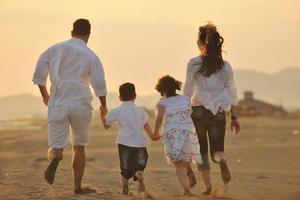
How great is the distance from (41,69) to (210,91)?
1.88m

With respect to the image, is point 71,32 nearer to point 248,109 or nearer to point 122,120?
point 122,120

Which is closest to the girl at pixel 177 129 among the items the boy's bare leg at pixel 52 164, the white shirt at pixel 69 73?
the white shirt at pixel 69 73

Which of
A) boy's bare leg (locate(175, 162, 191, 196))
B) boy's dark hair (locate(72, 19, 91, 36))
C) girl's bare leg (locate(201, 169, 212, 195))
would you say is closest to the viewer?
boy's bare leg (locate(175, 162, 191, 196))

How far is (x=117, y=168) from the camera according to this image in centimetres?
1717

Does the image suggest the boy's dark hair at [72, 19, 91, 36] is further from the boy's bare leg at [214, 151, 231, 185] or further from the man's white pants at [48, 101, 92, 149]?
the boy's bare leg at [214, 151, 231, 185]

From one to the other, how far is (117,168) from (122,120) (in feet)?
24.2

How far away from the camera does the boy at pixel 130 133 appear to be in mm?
9828

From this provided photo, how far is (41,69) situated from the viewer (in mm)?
9531

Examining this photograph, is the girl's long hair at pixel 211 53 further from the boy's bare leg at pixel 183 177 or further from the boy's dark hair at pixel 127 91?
the boy's bare leg at pixel 183 177

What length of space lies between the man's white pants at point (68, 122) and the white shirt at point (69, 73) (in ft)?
0.24

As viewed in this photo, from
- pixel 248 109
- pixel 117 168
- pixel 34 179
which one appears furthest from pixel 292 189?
pixel 248 109

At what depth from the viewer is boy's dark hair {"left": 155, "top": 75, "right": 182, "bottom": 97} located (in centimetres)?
970

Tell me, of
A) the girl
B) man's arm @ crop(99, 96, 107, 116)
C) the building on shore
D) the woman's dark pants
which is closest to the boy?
man's arm @ crop(99, 96, 107, 116)

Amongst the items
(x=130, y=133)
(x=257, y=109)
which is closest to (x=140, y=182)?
(x=130, y=133)
